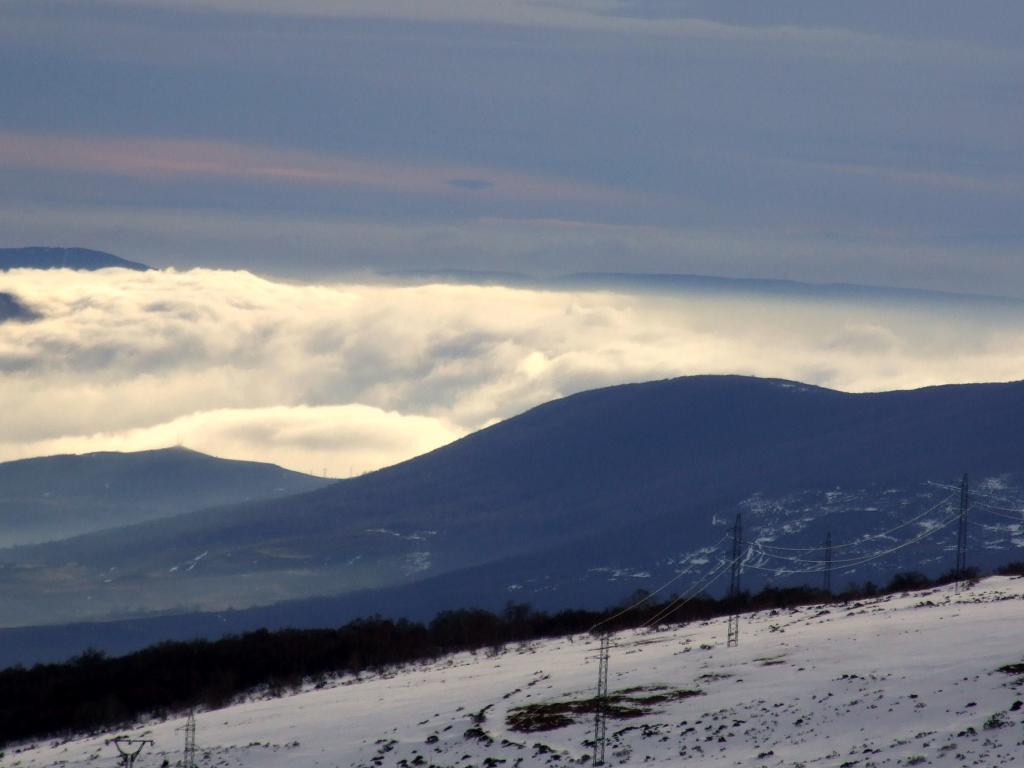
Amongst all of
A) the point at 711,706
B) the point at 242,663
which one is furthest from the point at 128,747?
the point at 242,663

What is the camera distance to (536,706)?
114125 mm

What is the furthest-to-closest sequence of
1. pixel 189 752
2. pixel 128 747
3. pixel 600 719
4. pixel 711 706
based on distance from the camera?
pixel 128 747, pixel 189 752, pixel 711 706, pixel 600 719

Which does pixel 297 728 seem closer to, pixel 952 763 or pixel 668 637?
pixel 668 637

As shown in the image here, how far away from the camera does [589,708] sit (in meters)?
112

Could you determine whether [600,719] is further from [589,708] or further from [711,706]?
[711,706]

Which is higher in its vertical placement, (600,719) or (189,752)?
(600,719)

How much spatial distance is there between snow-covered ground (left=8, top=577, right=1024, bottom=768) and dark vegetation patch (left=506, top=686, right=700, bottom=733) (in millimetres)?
215

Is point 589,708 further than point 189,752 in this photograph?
No

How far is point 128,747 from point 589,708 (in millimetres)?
25817

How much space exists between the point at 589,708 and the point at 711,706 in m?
6.93

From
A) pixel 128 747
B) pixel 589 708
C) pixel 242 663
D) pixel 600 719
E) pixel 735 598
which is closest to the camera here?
pixel 600 719

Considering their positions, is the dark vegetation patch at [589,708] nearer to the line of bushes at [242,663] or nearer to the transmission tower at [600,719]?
the transmission tower at [600,719]

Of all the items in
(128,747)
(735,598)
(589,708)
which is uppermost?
(735,598)

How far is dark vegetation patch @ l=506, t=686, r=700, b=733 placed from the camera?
358ft
